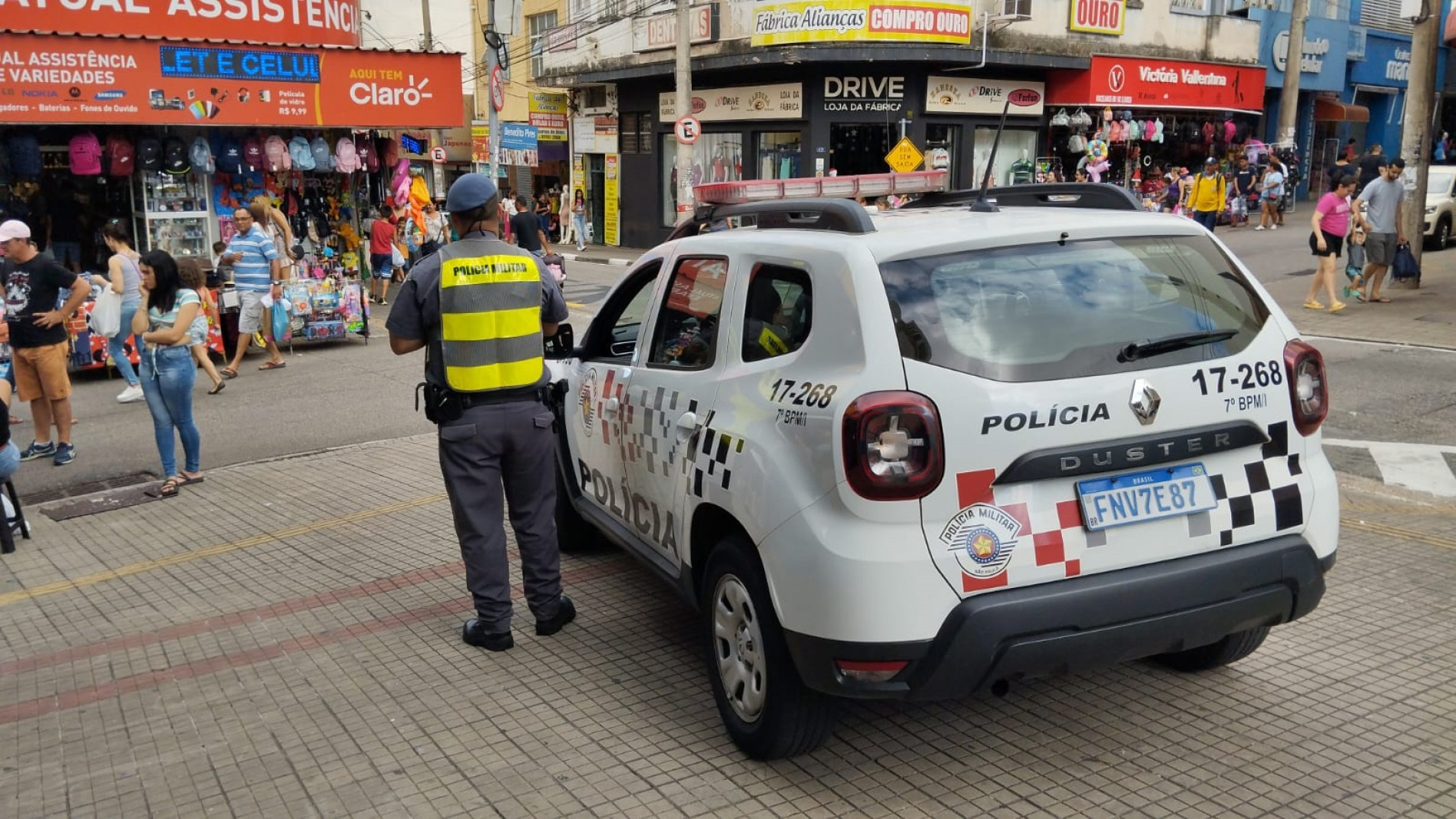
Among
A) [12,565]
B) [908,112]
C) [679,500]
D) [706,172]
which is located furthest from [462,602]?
[706,172]

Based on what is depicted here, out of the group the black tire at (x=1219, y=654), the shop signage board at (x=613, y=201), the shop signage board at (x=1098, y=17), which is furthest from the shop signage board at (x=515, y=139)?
the black tire at (x=1219, y=654)

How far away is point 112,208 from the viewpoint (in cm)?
1578

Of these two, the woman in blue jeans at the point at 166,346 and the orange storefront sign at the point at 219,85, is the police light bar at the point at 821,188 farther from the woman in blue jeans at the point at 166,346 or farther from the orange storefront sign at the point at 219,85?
the orange storefront sign at the point at 219,85

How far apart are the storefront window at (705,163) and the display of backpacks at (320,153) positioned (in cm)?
1128

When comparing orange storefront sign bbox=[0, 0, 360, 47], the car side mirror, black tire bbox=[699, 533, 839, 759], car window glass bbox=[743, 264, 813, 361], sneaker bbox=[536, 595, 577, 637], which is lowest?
sneaker bbox=[536, 595, 577, 637]

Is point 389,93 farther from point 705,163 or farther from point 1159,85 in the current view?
point 1159,85

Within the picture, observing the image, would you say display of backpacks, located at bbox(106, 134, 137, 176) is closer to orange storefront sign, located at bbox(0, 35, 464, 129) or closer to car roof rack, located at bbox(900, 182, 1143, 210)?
orange storefront sign, located at bbox(0, 35, 464, 129)

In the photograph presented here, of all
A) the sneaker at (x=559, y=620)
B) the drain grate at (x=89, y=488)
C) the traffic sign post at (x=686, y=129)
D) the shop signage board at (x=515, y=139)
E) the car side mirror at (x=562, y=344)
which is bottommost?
the drain grate at (x=89, y=488)

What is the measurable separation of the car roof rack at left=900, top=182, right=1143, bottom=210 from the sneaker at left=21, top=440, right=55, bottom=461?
7350 mm

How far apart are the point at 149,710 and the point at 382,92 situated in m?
13.2

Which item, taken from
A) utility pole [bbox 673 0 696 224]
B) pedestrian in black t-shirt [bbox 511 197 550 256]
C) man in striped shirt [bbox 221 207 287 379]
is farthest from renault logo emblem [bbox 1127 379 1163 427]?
utility pole [bbox 673 0 696 224]

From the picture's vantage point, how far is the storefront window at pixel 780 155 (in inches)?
1019

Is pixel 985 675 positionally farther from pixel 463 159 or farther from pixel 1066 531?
pixel 463 159

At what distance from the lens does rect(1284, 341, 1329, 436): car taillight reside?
12.3 feet
